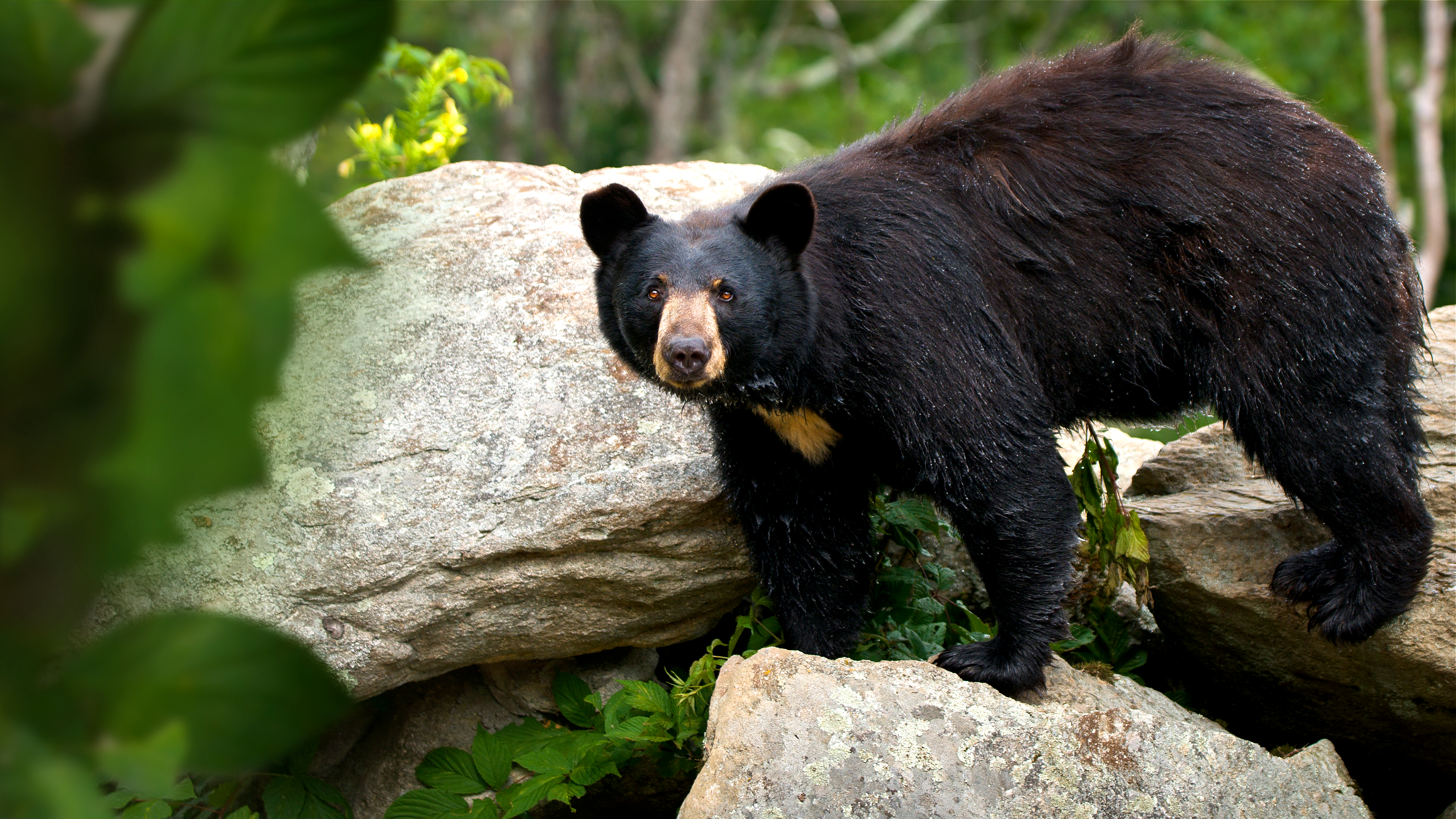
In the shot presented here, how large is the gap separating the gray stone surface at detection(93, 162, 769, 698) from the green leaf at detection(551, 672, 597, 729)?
0.12m

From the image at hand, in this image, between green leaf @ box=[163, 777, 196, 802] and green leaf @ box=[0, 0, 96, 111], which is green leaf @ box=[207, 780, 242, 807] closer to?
green leaf @ box=[163, 777, 196, 802]

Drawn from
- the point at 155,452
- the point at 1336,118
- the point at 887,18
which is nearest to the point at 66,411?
the point at 155,452

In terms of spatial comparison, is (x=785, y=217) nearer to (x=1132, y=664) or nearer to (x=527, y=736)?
(x=527, y=736)

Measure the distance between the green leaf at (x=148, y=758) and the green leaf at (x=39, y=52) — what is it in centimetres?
33

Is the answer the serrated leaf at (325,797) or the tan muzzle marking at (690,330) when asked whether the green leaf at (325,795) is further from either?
the tan muzzle marking at (690,330)

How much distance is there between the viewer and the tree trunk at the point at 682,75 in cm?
2025

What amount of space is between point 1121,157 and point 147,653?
13.5 ft

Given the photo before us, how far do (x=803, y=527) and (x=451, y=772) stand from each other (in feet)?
5.07

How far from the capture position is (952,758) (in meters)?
3.39

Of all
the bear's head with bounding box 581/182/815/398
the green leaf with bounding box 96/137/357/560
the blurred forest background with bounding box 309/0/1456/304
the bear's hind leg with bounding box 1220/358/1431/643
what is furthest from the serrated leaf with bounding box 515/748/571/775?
the blurred forest background with bounding box 309/0/1456/304

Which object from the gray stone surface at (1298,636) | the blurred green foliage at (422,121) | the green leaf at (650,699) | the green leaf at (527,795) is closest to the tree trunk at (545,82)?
the blurred green foliage at (422,121)

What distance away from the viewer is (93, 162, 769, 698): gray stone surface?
405 cm

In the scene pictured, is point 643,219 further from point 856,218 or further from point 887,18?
point 887,18

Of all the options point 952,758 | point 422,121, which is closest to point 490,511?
point 952,758
